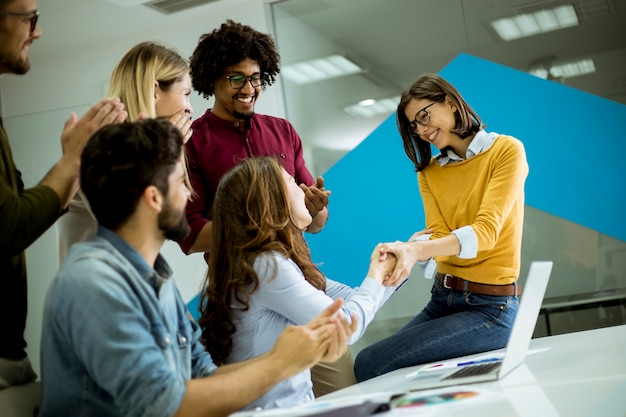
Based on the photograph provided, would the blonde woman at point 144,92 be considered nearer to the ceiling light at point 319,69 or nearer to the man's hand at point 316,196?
the man's hand at point 316,196

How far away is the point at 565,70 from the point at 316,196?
2681mm

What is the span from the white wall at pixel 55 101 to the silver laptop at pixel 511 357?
3595 mm

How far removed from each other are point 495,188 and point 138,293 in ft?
4.93

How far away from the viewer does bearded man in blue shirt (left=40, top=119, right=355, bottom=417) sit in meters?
1.30

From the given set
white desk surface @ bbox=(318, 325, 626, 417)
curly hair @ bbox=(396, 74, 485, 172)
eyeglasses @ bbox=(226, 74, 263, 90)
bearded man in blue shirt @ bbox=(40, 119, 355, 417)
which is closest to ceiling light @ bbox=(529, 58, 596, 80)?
curly hair @ bbox=(396, 74, 485, 172)

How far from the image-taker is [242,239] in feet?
6.51

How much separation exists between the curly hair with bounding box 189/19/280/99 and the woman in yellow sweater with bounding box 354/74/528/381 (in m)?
0.59

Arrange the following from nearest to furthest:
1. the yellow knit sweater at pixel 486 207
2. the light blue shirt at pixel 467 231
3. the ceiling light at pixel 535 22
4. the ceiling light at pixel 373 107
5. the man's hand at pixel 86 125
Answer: the man's hand at pixel 86 125, the light blue shirt at pixel 467 231, the yellow knit sweater at pixel 486 207, the ceiling light at pixel 535 22, the ceiling light at pixel 373 107

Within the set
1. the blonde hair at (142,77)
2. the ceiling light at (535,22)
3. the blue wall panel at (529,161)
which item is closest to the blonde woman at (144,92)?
the blonde hair at (142,77)

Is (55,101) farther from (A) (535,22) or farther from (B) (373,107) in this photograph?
(A) (535,22)

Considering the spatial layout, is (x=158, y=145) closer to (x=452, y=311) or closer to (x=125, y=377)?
(x=125, y=377)

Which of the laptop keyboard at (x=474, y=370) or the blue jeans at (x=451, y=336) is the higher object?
the laptop keyboard at (x=474, y=370)

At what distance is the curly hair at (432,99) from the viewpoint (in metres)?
2.68

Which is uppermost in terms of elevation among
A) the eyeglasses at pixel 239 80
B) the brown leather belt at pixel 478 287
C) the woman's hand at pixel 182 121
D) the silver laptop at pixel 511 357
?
the eyeglasses at pixel 239 80
